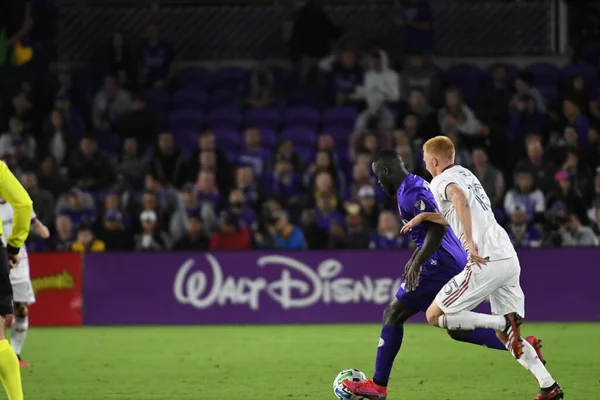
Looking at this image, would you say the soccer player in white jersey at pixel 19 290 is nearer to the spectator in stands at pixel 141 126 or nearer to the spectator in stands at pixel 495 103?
the spectator in stands at pixel 141 126

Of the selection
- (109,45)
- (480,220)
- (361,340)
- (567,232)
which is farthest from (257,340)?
(109,45)

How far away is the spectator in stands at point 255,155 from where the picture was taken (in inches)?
768

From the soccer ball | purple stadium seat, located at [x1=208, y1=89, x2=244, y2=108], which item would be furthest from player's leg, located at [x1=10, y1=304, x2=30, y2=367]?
purple stadium seat, located at [x1=208, y1=89, x2=244, y2=108]

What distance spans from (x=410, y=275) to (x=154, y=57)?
1385 centimetres

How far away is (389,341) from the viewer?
8.55 meters

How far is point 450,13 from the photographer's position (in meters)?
22.8

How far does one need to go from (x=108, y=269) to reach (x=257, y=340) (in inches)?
137

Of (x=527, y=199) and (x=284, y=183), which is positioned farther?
(x=284, y=183)

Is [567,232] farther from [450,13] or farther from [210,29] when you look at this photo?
[210,29]

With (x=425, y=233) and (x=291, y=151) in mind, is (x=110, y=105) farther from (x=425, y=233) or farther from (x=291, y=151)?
(x=425, y=233)

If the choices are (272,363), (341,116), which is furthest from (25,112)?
(272,363)

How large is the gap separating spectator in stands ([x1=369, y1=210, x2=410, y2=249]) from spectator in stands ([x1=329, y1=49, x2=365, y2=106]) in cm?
422

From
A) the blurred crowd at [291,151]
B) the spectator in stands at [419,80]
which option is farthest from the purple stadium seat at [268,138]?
the spectator in stands at [419,80]

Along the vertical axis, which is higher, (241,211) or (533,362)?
(533,362)
